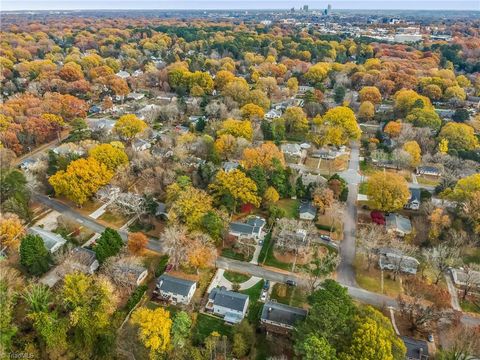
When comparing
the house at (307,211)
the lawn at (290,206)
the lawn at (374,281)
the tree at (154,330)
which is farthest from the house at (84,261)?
the lawn at (374,281)

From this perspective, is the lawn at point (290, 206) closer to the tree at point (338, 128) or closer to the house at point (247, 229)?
the house at point (247, 229)

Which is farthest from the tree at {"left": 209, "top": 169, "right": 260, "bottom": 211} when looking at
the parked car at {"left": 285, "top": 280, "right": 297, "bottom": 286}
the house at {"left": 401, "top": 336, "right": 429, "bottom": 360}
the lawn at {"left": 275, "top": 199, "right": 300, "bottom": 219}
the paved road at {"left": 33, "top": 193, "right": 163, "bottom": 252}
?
the house at {"left": 401, "top": 336, "right": 429, "bottom": 360}

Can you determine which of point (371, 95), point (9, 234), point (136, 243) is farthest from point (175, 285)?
point (371, 95)

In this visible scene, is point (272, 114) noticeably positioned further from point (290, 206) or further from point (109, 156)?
point (109, 156)

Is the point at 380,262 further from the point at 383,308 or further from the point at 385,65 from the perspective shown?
the point at 385,65

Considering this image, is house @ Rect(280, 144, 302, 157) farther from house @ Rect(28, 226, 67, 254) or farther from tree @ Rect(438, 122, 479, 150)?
house @ Rect(28, 226, 67, 254)
